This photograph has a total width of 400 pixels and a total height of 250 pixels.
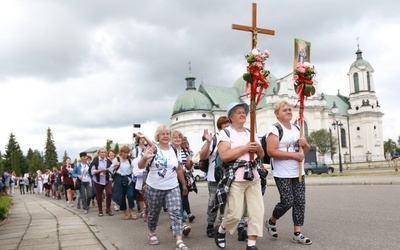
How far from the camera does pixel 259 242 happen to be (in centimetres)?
610

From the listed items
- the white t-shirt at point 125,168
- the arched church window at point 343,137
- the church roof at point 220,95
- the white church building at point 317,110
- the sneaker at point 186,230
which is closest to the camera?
the sneaker at point 186,230

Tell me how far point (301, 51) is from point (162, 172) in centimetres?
319

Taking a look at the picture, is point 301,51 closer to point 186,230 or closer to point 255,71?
point 255,71

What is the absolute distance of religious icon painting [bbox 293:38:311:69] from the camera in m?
6.81

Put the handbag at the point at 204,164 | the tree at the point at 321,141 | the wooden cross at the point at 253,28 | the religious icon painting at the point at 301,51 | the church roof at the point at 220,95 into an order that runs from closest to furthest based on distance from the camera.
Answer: the wooden cross at the point at 253,28
the religious icon painting at the point at 301,51
the handbag at the point at 204,164
the tree at the point at 321,141
the church roof at the point at 220,95

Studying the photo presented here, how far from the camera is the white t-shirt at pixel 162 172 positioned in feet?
20.8

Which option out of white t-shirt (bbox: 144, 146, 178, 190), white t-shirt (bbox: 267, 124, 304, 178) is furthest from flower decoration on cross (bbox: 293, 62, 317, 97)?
white t-shirt (bbox: 144, 146, 178, 190)

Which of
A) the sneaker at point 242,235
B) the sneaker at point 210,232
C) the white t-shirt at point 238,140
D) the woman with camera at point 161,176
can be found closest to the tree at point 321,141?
the sneaker at point 210,232

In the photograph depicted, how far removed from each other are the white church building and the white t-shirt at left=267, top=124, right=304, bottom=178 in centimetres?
6428

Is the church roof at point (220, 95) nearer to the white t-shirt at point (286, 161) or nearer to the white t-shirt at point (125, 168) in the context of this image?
the white t-shirt at point (125, 168)

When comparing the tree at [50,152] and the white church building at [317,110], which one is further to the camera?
the tree at [50,152]

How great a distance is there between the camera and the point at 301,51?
695 cm

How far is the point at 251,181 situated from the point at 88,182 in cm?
943

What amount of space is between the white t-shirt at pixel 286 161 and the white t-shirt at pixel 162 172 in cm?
161
